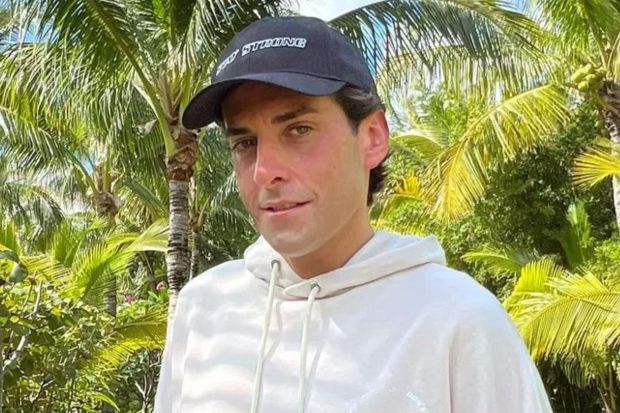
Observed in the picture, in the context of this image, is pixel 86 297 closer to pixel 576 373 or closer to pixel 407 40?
pixel 407 40

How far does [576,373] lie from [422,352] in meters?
14.1

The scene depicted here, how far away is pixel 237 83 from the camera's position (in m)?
1.20

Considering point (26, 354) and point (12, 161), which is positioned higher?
point (12, 161)

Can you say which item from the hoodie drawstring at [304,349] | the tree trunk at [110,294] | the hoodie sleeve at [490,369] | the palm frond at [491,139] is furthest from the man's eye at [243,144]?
the palm frond at [491,139]

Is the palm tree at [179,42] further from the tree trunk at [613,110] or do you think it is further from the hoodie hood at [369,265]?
the hoodie hood at [369,265]

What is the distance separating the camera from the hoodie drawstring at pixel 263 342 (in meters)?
1.21

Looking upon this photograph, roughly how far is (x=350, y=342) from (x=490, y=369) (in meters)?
0.21

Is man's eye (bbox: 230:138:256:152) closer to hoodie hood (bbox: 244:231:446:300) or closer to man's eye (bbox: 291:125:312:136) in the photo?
man's eye (bbox: 291:125:312:136)

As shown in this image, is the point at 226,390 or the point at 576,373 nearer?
the point at 226,390

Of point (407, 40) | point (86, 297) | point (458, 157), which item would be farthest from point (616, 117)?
point (86, 297)

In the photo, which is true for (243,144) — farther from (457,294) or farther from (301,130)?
(457,294)

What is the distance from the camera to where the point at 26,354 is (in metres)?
5.49

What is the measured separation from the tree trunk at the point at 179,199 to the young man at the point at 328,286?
7086 mm

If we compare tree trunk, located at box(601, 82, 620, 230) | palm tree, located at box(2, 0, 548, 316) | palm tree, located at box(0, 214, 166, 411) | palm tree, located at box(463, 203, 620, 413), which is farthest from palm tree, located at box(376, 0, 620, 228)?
palm tree, located at box(0, 214, 166, 411)
